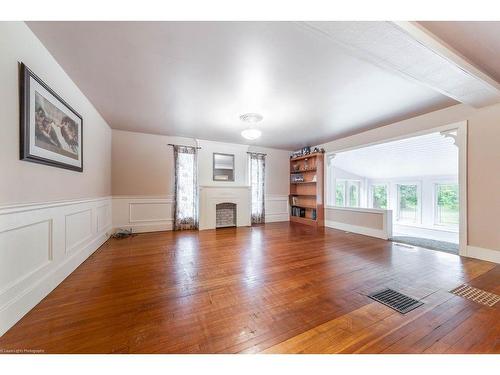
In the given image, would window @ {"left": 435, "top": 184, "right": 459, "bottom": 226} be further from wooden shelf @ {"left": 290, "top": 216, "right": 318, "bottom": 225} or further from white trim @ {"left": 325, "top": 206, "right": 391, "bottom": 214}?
wooden shelf @ {"left": 290, "top": 216, "right": 318, "bottom": 225}

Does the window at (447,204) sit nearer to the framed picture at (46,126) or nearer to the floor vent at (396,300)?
the floor vent at (396,300)

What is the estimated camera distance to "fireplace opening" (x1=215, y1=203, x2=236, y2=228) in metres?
5.36

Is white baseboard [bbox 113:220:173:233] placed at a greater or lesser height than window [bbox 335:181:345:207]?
lesser

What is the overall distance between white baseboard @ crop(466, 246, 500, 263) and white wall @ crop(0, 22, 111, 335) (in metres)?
5.36

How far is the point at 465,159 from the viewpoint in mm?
3018

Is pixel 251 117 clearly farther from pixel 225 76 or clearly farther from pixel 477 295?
pixel 477 295

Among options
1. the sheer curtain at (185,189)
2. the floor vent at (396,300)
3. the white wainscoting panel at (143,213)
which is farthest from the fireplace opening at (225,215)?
the floor vent at (396,300)

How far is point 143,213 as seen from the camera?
4.70 metres

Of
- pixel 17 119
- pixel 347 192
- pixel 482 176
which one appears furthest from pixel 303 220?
pixel 17 119

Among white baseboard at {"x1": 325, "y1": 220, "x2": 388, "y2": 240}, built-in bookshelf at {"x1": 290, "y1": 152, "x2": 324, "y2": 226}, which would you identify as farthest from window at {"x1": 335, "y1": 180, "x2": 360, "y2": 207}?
white baseboard at {"x1": 325, "y1": 220, "x2": 388, "y2": 240}

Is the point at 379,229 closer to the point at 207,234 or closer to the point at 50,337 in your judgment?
the point at 207,234

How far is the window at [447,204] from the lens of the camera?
5.95m

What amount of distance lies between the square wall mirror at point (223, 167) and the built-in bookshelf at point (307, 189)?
222 centimetres
